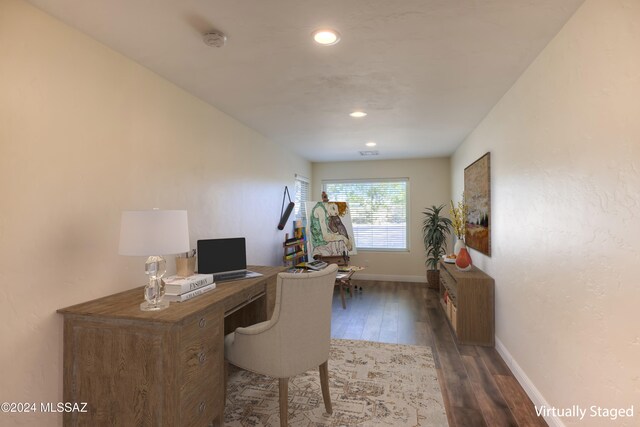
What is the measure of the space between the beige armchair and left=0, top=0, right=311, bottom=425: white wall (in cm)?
98

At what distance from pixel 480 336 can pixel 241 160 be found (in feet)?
10.5

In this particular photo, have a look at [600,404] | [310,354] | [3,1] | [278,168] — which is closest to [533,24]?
[600,404]

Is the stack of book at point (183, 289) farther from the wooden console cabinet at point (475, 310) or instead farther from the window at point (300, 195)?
the window at point (300, 195)

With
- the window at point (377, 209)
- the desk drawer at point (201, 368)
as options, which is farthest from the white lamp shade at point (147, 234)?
the window at point (377, 209)

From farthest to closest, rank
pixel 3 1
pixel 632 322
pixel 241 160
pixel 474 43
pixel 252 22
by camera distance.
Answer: pixel 241 160, pixel 474 43, pixel 252 22, pixel 3 1, pixel 632 322

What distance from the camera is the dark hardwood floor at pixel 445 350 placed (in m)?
2.19

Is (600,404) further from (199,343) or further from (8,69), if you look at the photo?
(8,69)

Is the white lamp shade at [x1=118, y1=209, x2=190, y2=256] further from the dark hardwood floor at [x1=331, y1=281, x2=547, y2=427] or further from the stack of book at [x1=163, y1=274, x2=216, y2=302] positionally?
the dark hardwood floor at [x1=331, y1=281, x2=547, y2=427]

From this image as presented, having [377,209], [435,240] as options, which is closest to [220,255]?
[435,240]

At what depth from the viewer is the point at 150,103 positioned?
2410mm

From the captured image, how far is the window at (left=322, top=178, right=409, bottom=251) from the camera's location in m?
6.39

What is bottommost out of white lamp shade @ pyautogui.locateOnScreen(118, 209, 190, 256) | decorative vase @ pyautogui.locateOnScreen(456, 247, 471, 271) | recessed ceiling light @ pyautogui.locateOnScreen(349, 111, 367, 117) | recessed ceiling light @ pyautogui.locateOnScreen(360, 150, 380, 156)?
decorative vase @ pyautogui.locateOnScreen(456, 247, 471, 271)

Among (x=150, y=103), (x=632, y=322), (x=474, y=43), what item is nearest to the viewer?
(x=632, y=322)

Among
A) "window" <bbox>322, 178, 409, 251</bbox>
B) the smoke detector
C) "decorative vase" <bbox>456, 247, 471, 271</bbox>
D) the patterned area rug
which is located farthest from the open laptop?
"window" <bbox>322, 178, 409, 251</bbox>
